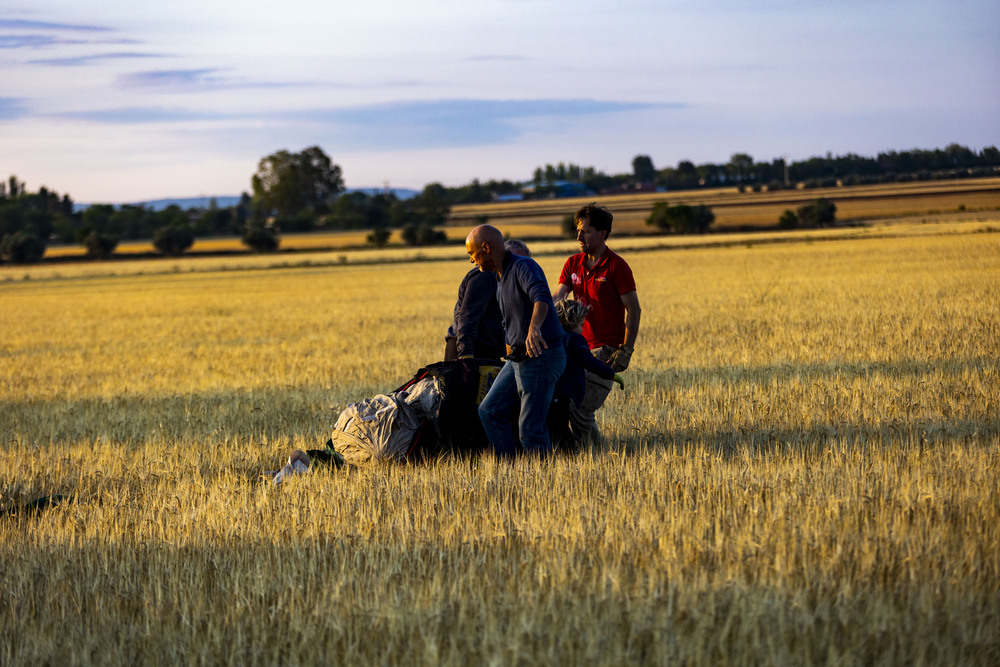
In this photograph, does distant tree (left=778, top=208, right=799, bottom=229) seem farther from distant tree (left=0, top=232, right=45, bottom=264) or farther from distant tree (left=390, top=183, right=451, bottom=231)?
distant tree (left=0, top=232, right=45, bottom=264)

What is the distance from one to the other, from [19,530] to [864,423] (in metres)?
6.47

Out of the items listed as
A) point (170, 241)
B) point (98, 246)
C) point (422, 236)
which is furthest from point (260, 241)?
point (98, 246)

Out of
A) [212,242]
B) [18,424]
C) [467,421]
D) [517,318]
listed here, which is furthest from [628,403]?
[212,242]

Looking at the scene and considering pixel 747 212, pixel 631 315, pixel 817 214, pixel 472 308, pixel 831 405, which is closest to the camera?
pixel 472 308

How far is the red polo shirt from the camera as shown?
712 cm

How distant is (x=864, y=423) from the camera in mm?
7520

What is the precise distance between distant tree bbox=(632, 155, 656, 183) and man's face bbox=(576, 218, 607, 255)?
143425 millimetres

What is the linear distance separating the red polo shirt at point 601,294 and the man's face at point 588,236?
0.15 metres

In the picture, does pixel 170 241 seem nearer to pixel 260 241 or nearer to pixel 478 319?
pixel 260 241

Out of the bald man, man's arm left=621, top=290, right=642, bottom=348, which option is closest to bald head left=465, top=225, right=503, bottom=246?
the bald man

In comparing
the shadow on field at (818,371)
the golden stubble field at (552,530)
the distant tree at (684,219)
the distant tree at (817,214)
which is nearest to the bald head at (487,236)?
the golden stubble field at (552,530)

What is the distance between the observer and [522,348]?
19.7 ft

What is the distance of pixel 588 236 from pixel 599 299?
→ 21.9 inches

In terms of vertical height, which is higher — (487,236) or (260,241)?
(260,241)
